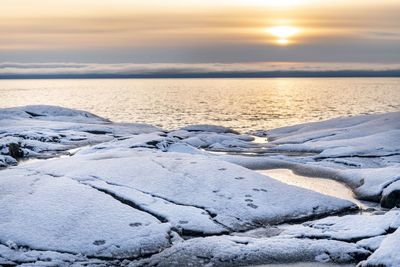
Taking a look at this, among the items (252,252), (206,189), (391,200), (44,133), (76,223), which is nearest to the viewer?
(252,252)

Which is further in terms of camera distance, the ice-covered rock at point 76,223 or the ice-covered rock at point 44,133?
the ice-covered rock at point 44,133

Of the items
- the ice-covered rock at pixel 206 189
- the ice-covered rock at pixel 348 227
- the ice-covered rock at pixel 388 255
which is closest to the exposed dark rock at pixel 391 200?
the ice-covered rock at pixel 206 189

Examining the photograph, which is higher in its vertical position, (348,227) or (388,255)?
(388,255)

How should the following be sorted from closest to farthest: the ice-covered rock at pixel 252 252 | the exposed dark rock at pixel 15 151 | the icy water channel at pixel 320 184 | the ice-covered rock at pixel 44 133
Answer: the ice-covered rock at pixel 252 252
the icy water channel at pixel 320 184
the exposed dark rock at pixel 15 151
the ice-covered rock at pixel 44 133

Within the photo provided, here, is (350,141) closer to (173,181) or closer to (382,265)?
(173,181)

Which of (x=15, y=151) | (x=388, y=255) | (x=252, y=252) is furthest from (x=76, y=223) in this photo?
(x=15, y=151)

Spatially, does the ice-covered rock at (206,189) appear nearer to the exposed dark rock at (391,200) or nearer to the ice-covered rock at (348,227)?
the ice-covered rock at (348,227)

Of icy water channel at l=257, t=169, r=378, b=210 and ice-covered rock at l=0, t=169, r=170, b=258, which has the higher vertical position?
ice-covered rock at l=0, t=169, r=170, b=258

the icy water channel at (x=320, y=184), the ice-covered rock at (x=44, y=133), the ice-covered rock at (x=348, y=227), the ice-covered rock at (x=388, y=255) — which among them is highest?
the ice-covered rock at (x=388, y=255)

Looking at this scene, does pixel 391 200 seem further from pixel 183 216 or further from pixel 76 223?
pixel 76 223

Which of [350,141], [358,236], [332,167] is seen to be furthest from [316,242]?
[350,141]

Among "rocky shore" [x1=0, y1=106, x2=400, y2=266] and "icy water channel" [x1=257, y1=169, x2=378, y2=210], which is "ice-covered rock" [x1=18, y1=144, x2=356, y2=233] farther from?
"icy water channel" [x1=257, y1=169, x2=378, y2=210]

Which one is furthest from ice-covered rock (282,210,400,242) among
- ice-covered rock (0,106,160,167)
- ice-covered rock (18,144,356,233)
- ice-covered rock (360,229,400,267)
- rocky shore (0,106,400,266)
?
ice-covered rock (0,106,160,167)

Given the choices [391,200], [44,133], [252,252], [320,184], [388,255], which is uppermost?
[388,255]
